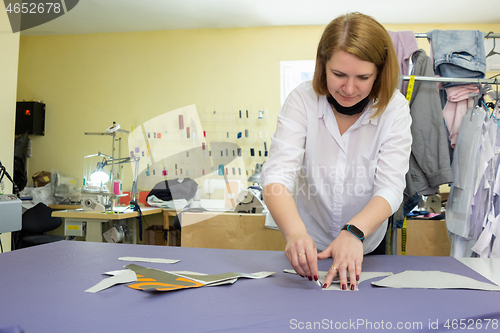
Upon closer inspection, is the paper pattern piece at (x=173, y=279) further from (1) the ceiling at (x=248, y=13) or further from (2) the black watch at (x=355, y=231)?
(1) the ceiling at (x=248, y=13)

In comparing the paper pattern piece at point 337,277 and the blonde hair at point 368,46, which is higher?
the blonde hair at point 368,46

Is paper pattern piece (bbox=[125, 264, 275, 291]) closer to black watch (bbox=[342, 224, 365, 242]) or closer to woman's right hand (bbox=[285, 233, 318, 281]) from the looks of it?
woman's right hand (bbox=[285, 233, 318, 281])

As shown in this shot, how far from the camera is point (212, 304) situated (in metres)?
0.70

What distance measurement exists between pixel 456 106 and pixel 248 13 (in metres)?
2.70

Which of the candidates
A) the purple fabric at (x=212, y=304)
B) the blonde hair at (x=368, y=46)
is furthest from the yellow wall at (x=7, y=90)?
the blonde hair at (x=368, y=46)

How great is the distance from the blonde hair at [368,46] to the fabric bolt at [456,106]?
3.76 feet

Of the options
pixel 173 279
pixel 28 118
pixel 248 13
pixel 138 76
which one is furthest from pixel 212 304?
pixel 28 118

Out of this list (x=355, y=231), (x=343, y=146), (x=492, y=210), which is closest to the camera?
(x=355, y=231)

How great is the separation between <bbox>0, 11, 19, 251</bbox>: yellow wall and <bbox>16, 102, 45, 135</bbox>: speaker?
77.1 inches

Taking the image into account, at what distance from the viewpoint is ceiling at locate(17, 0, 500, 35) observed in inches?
149

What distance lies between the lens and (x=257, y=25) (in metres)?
4.35

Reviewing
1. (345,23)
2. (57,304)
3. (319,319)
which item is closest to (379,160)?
(345,23)

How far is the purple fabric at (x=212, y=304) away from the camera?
60cm

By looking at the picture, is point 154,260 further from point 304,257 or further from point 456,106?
point 456,106
